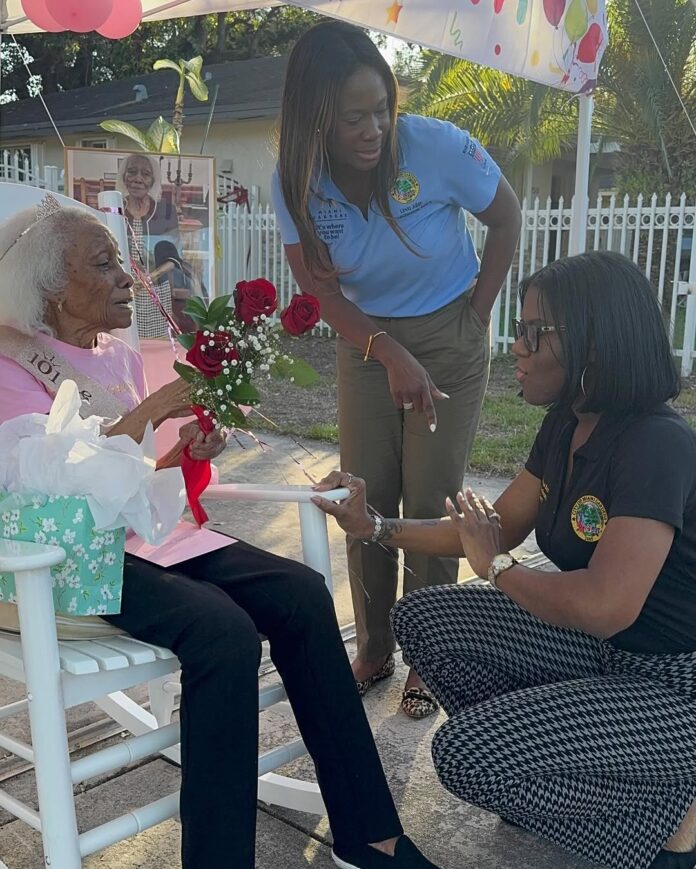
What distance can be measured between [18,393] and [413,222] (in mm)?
1145

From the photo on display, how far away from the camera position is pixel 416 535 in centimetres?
228

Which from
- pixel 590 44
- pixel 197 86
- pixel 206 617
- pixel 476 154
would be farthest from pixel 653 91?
pixel 206 617

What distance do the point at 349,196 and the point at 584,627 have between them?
1.35 m

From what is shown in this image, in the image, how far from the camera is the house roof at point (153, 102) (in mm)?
14930

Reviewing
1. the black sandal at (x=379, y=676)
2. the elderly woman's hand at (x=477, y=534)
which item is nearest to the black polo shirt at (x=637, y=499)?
the elderly woman's hand at (x=477, y=534)

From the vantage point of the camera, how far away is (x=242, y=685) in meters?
1.76

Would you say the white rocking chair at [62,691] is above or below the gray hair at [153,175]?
below

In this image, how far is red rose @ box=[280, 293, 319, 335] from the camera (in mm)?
1932

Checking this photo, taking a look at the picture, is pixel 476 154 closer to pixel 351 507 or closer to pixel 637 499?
pixel 351 507

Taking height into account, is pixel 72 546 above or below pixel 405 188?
below

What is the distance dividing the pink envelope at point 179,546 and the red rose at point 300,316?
503 mm

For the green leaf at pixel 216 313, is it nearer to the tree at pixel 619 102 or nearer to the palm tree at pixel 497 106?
the tree at pixel 619 102

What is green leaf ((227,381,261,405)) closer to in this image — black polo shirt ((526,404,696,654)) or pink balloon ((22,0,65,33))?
black polo shirt ((526,404,696,654))

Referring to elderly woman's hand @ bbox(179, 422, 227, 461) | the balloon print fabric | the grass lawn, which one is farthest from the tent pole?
elderly woman's hand @ bbox(179, 422, 227, 461)
